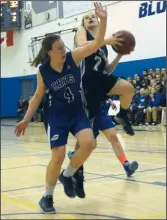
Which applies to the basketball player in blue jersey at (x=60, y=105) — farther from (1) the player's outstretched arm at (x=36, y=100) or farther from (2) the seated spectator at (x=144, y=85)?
(2) the seated spectator at (x=144, y=85)

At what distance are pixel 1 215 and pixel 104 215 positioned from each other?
0.73m

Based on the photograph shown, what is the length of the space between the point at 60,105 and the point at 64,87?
0.14 meters

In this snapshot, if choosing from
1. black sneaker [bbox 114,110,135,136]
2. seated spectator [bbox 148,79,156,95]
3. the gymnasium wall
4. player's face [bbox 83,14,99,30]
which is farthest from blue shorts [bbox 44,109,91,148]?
the gymnasium wall

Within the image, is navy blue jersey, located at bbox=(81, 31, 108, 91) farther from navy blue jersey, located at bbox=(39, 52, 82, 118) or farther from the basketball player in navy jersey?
navy blue jersey, located at bbox=(39, 52, 82, 118)

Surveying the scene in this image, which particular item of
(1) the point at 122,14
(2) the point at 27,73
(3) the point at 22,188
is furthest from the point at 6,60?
(3) the point at 22,188

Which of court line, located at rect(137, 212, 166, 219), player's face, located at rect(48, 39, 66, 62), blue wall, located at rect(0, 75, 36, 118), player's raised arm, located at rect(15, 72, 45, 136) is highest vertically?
player's face, located at rect(48, 39, 66, 62)

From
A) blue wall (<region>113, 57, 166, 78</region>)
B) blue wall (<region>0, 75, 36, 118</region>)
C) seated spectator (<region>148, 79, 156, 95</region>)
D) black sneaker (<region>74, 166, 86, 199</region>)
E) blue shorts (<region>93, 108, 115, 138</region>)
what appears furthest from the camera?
blue wall (<region>0, 75, 36, 118</region>)

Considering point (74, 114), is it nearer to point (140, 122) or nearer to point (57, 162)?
point (57, 162)

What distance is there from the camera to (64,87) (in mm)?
3076

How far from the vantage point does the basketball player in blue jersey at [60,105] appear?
3.03 meters

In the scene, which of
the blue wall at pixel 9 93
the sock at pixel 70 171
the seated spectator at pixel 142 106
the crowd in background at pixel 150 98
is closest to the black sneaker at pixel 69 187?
the sock at pixel 70 171

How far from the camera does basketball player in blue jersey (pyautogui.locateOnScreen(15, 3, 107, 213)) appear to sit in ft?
9.95

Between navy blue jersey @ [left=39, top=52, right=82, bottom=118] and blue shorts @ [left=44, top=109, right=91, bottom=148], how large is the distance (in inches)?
1.7

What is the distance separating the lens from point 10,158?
6.19 metres
